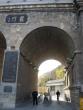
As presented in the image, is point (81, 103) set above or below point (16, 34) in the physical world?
below

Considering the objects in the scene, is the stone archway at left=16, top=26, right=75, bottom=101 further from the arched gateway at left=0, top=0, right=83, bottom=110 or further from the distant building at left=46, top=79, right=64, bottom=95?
the distant building at left=46, top=79, right=64, bottom=95

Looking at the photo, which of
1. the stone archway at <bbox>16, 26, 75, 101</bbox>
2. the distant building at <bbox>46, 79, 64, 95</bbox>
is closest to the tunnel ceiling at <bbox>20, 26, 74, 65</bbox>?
the stone archway at <bbox>16, 26, 75, 101</bbox>

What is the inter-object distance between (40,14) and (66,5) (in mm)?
2440

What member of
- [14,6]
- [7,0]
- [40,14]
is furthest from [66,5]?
[7,0]

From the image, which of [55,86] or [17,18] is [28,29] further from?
[55,86]

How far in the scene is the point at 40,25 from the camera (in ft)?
46.8

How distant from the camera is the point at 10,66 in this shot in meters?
13.6

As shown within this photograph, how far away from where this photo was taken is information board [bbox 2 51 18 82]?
43.6ft

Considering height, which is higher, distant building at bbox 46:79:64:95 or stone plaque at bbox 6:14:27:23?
stone plaque at bbox 6:14:27:23

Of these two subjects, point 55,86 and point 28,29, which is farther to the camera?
point 55,86

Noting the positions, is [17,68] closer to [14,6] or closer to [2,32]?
[2,32]

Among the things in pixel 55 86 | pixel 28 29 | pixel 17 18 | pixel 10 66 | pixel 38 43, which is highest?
pixel 17 18

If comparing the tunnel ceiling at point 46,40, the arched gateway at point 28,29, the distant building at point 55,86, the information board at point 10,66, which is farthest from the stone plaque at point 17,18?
the distant building at point 55,86

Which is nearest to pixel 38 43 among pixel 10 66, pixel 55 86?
pixel 10 66
